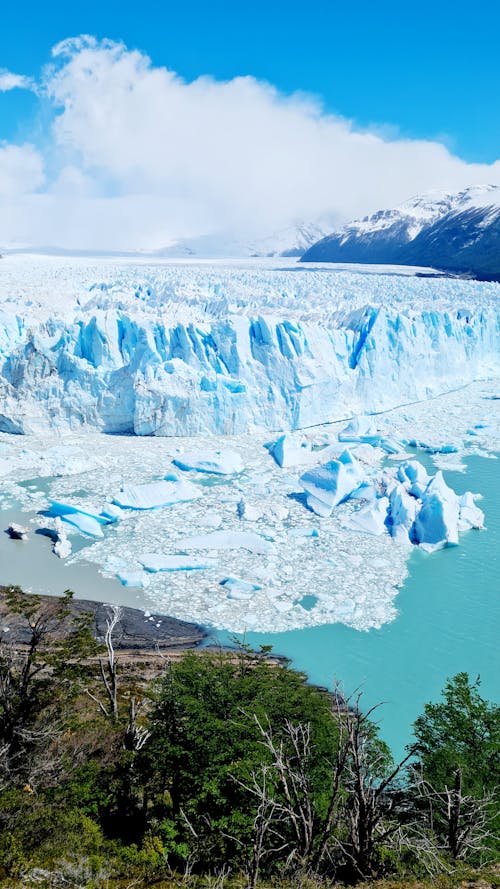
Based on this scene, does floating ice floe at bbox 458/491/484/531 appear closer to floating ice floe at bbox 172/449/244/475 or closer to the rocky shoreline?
floating ice floe at bbox 172/449/244/475

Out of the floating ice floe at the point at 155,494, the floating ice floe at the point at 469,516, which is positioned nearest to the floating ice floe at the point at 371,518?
the floating ice floe at the point at 469,516

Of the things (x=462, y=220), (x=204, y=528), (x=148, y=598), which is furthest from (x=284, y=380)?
(x=462, y=220)

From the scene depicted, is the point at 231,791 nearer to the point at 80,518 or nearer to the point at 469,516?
the point at 80,518

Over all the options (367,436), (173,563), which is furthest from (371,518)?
(367,436)

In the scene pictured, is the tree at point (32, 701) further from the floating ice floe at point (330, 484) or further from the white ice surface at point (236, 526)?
the floating ice floe at point (330, 484)

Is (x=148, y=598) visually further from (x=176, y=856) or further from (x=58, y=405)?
(x=58, y=405)

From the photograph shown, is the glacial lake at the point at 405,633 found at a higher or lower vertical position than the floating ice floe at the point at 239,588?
lower

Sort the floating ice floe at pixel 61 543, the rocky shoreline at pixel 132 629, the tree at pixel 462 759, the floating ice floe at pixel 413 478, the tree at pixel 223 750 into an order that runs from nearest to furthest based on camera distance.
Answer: the tree at pixel 223 750 → the tree at pixel 462 759 → the rocky shoreline at pixel 132 629 → the floating ice floe at pixel 61 543 → the floating ice floe at pixel 413 478
